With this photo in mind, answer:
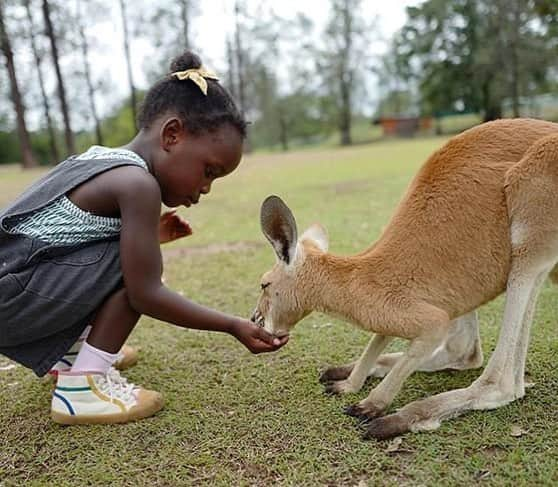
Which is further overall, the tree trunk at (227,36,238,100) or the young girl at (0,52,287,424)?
the tree trunk at (227,36,238,100)

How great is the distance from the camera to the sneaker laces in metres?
1.95

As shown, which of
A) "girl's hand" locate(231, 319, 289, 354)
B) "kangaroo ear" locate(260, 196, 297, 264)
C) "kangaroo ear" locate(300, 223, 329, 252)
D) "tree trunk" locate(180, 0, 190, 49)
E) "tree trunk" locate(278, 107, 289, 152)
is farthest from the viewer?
"tree trunk" locate(278, 107, 289, 152)

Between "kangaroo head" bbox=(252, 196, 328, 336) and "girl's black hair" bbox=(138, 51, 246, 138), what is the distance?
1.24 feet

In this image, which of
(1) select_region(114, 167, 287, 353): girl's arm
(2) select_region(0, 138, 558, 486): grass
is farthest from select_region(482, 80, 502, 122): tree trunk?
(1) select_region(114, 167, 287, 353): girl's arm

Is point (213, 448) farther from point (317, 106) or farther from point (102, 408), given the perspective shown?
point (317, 106)

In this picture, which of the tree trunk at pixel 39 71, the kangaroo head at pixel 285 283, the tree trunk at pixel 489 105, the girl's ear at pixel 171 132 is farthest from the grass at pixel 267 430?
the tree trunk at pixel 489 105

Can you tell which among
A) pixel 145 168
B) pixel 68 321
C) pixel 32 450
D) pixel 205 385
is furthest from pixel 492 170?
pixel 32 450

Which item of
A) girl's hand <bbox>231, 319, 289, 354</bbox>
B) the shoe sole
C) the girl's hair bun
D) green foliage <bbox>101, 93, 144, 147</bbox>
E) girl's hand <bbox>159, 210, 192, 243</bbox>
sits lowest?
green foliage <bbox>101, 93, 144, 147</bbox>

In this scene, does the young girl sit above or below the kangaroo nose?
above

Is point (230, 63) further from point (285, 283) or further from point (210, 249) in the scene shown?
A: point (285, 283)

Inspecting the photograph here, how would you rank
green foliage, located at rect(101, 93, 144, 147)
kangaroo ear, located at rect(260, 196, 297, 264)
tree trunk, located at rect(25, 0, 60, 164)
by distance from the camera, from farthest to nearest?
green foliage, located at rect(101, 93, 144, 147) < tree trunk, located at rect(25, 0, 60, 164) < kangaroo ear, located at rect(260, 196, 297, 264)

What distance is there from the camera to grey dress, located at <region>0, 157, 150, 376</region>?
6.06ft

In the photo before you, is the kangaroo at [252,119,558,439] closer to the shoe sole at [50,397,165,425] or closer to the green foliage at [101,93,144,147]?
the shoe sole at [50,397,165,425]

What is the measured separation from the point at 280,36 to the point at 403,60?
6.53 meters
